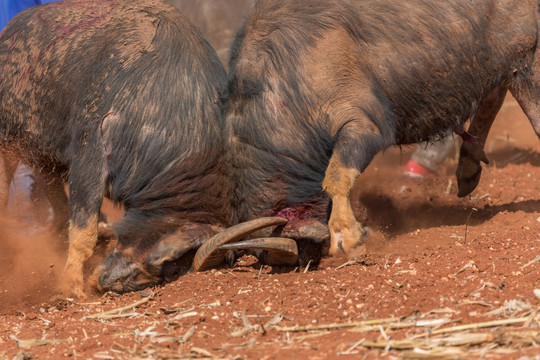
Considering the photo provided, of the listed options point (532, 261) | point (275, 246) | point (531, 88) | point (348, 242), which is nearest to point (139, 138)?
point (275, 246)

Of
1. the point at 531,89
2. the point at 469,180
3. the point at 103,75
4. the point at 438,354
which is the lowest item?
the point at 469,180

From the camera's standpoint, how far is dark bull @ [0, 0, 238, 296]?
455 cm

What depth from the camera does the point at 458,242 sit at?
15.3 feet

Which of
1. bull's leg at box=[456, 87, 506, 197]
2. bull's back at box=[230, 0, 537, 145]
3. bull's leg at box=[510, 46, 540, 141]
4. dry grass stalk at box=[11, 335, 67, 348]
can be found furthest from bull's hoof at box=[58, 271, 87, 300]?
bull's leg at box=[510, 46, 540, 141]

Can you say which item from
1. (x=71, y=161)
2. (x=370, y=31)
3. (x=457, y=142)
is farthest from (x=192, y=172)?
(x=457, y=142)

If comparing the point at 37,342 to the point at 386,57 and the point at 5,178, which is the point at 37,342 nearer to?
the point at 5,178

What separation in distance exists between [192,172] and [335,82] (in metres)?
1.09

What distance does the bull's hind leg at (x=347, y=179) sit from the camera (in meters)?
4.11

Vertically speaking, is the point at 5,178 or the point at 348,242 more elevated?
the point at 5,178

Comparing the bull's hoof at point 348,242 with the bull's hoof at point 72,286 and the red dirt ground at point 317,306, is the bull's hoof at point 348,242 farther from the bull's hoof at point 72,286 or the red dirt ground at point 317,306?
the bull's hoof at point 72,286

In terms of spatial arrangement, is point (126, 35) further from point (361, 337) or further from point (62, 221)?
point (361, 337)

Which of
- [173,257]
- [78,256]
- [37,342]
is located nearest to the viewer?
[37,342]

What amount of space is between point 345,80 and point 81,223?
76.3 inches

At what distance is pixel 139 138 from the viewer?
15.0 ft
